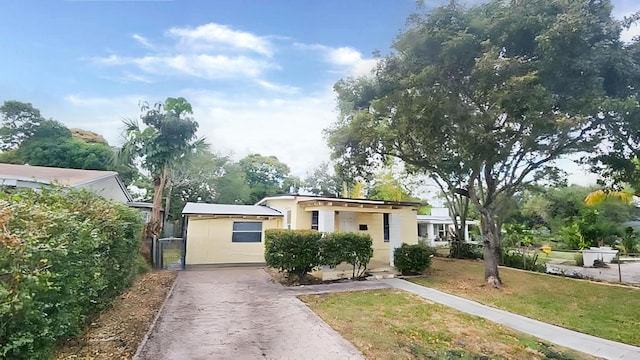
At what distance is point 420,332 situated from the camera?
596 cm

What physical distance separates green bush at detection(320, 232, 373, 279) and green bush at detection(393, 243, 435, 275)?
1.65 metres

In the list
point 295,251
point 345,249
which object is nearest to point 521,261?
point 345,249

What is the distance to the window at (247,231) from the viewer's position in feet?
49.7

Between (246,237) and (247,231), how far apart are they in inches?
11.4

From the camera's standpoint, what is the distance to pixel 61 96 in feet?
44.5

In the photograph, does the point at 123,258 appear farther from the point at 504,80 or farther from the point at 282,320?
the point at 504,80

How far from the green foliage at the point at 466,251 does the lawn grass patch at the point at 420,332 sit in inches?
427

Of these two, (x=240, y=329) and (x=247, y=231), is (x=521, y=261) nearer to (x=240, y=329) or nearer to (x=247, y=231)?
(x=247, y=231)

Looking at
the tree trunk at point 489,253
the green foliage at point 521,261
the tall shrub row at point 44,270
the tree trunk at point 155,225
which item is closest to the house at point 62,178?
the tree trunk at point 155,225

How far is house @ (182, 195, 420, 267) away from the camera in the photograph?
13.8m

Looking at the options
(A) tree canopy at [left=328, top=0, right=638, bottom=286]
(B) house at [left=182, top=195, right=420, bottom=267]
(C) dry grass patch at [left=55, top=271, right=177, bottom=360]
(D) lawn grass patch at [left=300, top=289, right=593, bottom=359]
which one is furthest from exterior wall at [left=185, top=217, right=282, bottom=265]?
(D) lawn grass patch at [left=300, top=289, right=593, bottom=359]

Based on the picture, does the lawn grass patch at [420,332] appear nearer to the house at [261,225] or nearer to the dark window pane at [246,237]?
the house at [261,225]

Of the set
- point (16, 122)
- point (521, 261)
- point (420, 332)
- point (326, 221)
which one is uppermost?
point (16, 122)

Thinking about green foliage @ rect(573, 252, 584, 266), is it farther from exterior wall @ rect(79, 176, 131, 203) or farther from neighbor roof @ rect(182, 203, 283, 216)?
exterior wall @ rect(79, 176, 131, 203)
